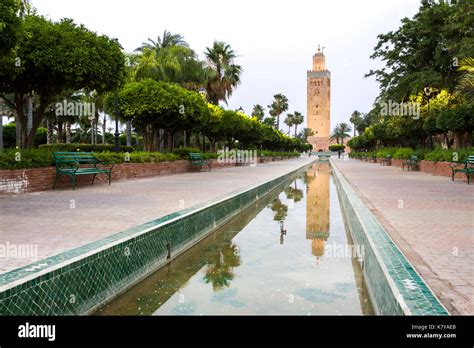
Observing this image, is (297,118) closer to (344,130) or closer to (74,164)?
(344,130)

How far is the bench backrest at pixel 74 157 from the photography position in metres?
12.5

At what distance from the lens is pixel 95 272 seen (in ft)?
13.9

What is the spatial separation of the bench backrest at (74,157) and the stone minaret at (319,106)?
416ft

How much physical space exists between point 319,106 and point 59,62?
129 m

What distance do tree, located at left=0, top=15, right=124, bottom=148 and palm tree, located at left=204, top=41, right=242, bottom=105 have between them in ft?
91.3

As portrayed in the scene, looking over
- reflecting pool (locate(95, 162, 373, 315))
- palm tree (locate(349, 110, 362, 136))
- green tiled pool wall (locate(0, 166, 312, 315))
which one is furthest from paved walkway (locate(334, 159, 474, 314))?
palm tree (locate(349, 110, 362, 136))

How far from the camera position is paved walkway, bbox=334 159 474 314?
3.83 m

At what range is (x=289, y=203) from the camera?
40.5ft

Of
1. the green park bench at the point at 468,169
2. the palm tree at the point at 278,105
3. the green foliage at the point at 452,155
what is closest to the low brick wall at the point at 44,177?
the green park bench at the point at 468,169

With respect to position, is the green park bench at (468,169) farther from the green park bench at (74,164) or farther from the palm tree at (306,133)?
the palm tree at (306,133)
